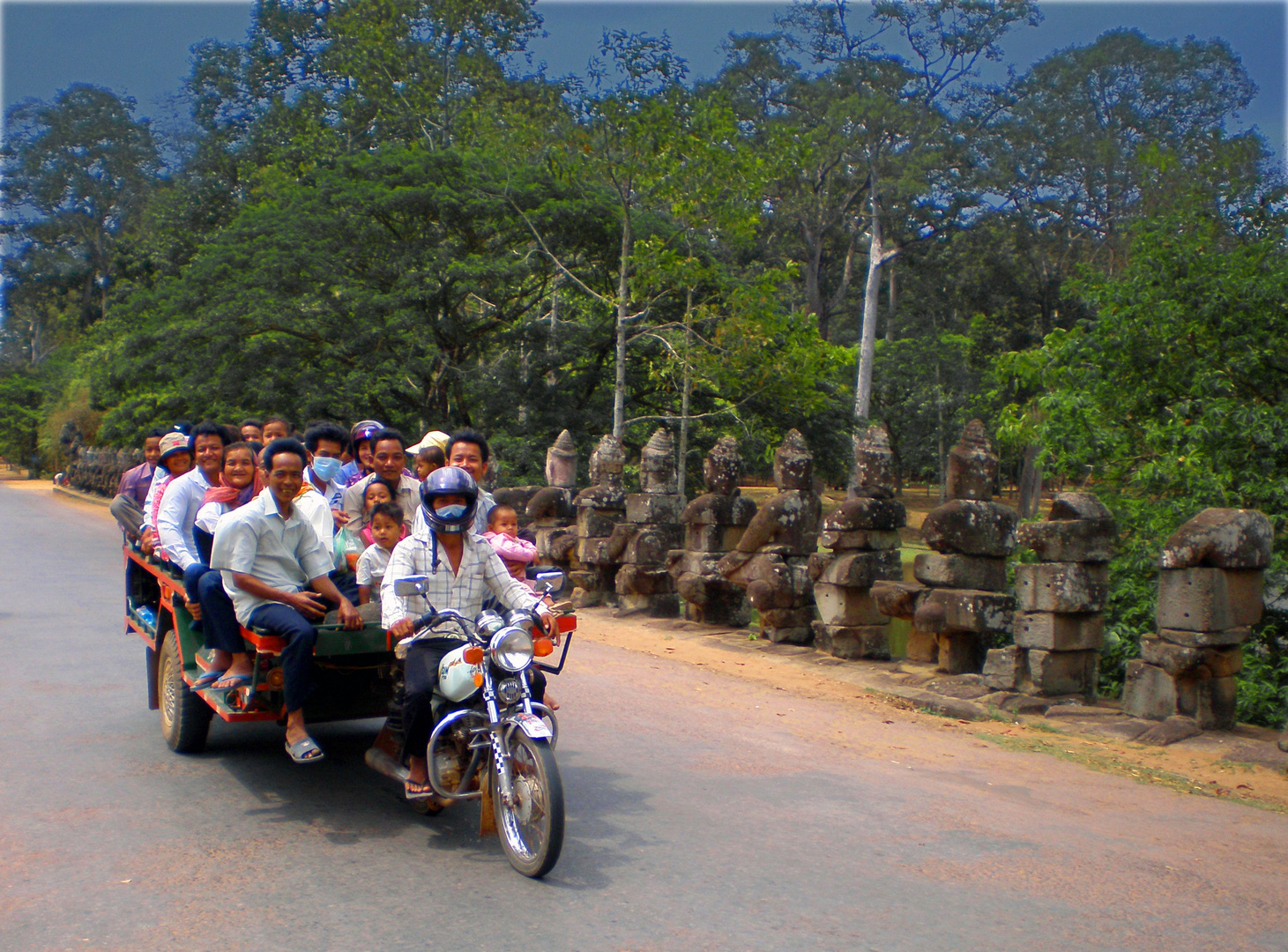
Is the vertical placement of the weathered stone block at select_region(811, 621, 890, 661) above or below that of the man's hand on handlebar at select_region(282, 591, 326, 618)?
below

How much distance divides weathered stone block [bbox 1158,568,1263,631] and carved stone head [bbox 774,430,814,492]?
3796mm

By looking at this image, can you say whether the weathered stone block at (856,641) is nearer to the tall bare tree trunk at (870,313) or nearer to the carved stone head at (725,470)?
the carved stone head at (725,470)

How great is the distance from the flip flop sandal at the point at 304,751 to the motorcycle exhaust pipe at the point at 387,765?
0.23 metres

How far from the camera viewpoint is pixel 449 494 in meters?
4.83

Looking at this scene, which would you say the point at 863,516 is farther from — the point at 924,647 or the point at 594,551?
the point at 594,551

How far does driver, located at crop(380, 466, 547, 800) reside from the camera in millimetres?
4672

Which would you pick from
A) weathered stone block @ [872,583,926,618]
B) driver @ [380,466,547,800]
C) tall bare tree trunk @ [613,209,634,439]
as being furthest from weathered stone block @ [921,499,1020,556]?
tall bare tree trunk @ [613,209,634,439]

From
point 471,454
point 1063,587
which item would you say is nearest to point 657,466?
point 1063,587

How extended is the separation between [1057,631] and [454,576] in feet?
15.1

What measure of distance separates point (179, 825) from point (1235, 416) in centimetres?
974

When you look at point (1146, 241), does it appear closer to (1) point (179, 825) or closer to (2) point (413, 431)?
(1) point (179, 825)

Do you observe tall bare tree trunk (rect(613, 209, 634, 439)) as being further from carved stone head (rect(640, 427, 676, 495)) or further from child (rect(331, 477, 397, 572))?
child (rect(331, 477, 397, 572))

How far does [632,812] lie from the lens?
202 inches

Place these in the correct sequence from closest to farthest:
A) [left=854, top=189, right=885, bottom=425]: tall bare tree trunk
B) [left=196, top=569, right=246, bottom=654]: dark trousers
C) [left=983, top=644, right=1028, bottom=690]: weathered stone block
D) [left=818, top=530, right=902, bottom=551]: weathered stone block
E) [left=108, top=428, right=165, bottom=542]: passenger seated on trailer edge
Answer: [left=196, top=569, right=246, bottom=654]: dark trousers < [left=108, top=428, right=165, bottom=542]: passenger seated on trailer edge < [left=983, top=644, right=1028, bottom=690]: weathered stone block < [left=818, top=530, right=902, bottom=551]: weathered stone block < [left=854, top=189, right=885, bottom=425]: tall bare tree trunk
